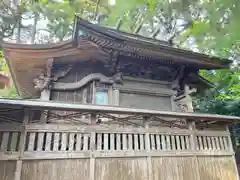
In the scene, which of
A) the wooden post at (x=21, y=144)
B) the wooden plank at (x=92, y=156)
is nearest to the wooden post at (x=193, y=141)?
the wooden plank at (x=92, y=156)

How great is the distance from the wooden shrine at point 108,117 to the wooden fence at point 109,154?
2 cm

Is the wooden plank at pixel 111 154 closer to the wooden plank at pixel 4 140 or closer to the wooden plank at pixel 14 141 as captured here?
the wooden plank at pixel 14 141

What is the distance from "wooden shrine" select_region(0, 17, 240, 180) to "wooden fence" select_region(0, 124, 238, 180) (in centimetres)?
2

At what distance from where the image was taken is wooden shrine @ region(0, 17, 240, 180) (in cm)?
345

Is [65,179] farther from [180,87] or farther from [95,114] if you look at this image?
[180,87]

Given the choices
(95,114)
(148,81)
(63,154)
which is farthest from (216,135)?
(63,154)

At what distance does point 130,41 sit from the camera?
521 cm

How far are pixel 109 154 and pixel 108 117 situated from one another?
0.79m

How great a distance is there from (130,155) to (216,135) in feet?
8.65

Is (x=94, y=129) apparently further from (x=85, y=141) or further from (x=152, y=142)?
(x=152, y=142)

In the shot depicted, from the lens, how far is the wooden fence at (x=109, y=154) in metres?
3.31

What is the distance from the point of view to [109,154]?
3.80m

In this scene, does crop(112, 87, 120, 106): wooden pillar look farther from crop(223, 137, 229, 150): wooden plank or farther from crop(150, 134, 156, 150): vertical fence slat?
crop(223, 137, 229, 150): wooden plank

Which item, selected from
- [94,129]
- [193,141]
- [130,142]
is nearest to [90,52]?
[94,129]
